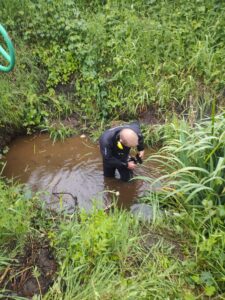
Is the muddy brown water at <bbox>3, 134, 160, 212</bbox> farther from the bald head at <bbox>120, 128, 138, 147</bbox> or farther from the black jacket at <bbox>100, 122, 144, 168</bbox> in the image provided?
the bald head at <bbox>120, 128, 138, 147</bbox>

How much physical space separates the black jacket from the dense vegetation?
0.37 m

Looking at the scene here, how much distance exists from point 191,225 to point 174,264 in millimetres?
421

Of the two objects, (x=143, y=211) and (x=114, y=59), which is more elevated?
(x=114, y=59)

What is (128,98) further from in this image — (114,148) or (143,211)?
(143,211)

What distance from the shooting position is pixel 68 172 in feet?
15.3

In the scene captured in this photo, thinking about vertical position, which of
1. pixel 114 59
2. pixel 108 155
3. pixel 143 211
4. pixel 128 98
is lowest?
pixel 143 211

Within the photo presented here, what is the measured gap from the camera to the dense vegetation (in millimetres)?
3047

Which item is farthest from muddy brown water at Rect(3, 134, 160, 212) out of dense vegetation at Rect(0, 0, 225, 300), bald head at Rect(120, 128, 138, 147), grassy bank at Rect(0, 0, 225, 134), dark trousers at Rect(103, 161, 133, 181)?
bald head at Rect(120, 128, 138, 147)

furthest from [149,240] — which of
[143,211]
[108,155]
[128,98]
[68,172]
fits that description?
[128,98]

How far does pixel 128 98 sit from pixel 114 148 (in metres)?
1.35

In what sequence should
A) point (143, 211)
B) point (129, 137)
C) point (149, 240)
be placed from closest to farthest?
point (149, 240)
point (129, 137)
point (143, 211)

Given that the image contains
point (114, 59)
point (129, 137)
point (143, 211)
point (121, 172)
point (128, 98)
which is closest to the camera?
point (129, 137)

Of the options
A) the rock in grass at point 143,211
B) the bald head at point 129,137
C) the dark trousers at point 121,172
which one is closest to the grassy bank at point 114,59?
the dark trousers at point 121,172

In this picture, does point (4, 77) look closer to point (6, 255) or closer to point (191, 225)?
point (6, 255)
